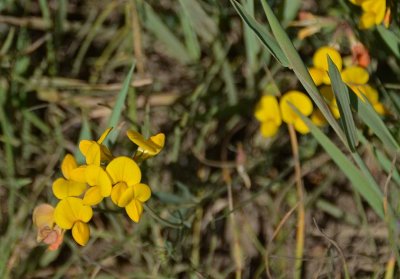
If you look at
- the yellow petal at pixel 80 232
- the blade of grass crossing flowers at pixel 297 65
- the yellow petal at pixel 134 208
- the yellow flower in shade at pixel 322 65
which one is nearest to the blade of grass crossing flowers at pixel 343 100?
the blade of grass crossing flowers at pixel 297 65

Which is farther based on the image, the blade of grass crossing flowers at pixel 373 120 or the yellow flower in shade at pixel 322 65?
the yellow flower in shade at pixel 322 65

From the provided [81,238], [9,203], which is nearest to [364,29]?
[81,238]

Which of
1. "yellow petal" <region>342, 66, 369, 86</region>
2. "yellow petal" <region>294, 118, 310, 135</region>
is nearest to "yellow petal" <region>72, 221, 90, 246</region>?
"yellow petal" <region>294, 118, 310, 135</region>

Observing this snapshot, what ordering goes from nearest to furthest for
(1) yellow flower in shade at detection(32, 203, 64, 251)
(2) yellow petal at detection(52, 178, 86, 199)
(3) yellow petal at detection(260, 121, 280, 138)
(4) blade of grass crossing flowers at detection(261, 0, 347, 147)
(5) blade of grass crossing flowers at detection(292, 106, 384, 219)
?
(4) blade of grass crossing flowers at detection(261, 0, 347, 147) → (2) yellow petal at detection(52, 178, 86, 199) → (1) yellow flower in shade at detection(32, 203, 64, 251) → (5) blade of grass crossing flowers at detection(292, 106, 384, 219) → (3) yellow petal at detection(260, 121, 280, 138)

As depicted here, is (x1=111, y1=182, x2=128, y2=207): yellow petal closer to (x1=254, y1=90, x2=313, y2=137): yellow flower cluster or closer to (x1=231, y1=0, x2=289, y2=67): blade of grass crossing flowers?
(x1=231, y1=0, x2=289, y2=67): blade of grass crossing flowers

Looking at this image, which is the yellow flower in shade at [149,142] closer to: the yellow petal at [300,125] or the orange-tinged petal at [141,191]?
the orange-tinged petal at [141,191]

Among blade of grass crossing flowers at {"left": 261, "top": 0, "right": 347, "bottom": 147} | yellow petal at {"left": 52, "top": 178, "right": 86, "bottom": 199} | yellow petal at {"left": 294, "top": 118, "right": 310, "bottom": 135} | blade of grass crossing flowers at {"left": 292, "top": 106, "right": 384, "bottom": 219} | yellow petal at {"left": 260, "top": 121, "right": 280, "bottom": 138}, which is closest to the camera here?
blade of grass crossing flowers at {"left": 261, "top": 0, "right": 347, "bottom": 147}

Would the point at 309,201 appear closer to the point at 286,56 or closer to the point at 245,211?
the point at 245,211

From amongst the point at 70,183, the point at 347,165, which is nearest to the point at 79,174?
the point at 70,183
